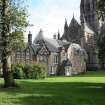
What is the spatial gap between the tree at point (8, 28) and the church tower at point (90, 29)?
89548mm

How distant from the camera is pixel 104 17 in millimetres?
37906

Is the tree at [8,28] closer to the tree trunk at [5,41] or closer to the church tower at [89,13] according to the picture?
the tree trunk at [5,41]

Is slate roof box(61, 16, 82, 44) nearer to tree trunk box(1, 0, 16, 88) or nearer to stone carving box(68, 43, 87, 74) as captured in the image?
stone carving box(68, 43, 87, 74)

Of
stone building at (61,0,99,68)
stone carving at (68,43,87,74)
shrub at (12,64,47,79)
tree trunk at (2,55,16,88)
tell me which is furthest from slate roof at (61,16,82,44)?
tree trunk at (2,55,16,88)

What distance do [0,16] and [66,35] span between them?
105070 mm

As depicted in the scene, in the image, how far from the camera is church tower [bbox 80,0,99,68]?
134312 millimetres

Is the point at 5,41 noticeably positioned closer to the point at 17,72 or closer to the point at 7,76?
the point at 7,76

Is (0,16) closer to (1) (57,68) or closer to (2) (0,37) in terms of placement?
(2) (0,37)

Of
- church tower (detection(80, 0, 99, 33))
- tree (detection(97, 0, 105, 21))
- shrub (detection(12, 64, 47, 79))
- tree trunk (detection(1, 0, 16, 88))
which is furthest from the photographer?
church tower (detection(80, 0, 99, 33))

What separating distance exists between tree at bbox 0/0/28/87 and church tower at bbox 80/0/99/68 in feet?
294

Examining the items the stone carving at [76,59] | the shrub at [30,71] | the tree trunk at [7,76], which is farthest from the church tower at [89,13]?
the tree trunk at [7,76]

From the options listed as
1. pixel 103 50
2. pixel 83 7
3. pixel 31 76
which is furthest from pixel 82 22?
pixel 103 50

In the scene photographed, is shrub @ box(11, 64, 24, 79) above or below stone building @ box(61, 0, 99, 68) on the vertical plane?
below

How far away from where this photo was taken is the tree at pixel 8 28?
35.6m
